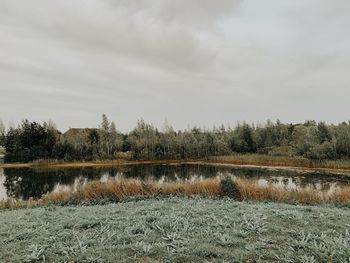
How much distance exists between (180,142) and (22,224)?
210ft

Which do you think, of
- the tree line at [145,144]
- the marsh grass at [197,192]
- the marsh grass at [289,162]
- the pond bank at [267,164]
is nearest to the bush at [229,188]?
the marsh grass at [197,192]

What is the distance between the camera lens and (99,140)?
74.6 metres

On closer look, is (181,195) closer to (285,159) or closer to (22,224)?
(22,224)

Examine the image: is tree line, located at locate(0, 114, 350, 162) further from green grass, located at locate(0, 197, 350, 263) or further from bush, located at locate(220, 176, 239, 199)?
green grass, located at locate(0, 197, 350, 263)

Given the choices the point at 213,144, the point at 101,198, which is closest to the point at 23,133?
the point at 213,144

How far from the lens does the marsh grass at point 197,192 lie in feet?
48.4

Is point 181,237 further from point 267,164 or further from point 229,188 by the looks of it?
point 267,164

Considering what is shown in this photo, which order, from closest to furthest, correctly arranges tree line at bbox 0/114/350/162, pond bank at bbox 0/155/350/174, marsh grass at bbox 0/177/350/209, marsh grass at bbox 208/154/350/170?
marsh grass at bbox 0/177/350/209 < pond bank at bbox 0/155/350/174 < marsh grass at bbox 208/154/350/170 < tree line at bbox 0/114/350/162

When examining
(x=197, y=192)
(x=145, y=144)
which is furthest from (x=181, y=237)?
(x=145, y=144)

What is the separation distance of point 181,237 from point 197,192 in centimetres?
858

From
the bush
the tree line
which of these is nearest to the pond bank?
the tree line

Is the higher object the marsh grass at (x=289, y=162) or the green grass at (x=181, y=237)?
the green grass at (x=181, y=237)

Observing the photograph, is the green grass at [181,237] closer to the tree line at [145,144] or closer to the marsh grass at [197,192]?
the marsh grass at [197,192]

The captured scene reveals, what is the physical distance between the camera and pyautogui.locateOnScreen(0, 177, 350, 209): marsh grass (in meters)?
14.7
